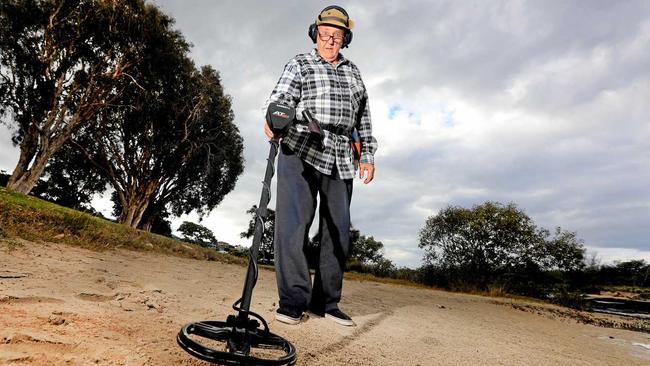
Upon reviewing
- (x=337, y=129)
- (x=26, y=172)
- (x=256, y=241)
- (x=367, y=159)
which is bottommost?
(x=256, y=241)

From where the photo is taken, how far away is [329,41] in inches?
120

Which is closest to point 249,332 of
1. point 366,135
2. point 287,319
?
point 287,319

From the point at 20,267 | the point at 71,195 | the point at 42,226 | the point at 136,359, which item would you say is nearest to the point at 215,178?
the point at 71,195

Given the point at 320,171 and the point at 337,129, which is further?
the point at 337,129

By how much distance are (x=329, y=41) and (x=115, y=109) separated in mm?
19185

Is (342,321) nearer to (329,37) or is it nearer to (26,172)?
(329,37)

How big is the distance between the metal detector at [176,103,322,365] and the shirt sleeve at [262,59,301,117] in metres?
0.96

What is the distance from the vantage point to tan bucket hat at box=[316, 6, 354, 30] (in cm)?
296

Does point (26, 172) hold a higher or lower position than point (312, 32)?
higher

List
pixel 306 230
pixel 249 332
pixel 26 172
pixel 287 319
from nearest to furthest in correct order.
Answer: pixel 249 332
pixel 287 319
pixel 306 230
pixel 26 172

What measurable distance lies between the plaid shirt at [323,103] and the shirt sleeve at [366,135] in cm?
19

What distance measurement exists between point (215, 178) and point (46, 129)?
34.9 feet

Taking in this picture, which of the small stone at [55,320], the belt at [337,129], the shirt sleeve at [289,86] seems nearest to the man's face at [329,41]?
the shirt sleeve at [289,86]

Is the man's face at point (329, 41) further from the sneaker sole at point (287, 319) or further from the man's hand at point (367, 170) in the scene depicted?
the sneaker sole at point (287, 319)
